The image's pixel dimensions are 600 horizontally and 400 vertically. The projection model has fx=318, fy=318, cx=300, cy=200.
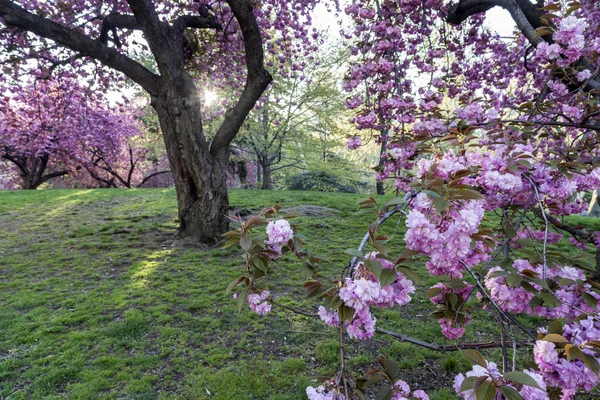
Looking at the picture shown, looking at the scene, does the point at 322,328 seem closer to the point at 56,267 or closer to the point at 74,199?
the point at 56,267

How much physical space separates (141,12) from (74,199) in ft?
22.4

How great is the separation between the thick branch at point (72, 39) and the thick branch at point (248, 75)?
1.20 metres

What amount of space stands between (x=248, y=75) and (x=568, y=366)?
196 inches

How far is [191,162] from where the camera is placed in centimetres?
489

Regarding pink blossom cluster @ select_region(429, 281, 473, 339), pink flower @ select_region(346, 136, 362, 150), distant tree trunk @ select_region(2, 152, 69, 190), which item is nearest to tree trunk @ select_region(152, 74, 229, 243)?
pink flower @ select_region(346, 136, 362, 150)

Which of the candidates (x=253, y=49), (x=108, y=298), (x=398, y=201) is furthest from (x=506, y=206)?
(x=253, y=49)

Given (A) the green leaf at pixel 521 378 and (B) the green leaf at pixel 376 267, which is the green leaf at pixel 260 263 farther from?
(A) the green leaf at pixel 521 378

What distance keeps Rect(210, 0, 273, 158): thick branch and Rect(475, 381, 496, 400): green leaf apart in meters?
4.83

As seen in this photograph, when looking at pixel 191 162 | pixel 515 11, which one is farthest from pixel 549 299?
pixel 191 162

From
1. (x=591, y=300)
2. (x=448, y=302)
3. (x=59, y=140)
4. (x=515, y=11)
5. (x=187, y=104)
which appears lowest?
(x=448, y=302)

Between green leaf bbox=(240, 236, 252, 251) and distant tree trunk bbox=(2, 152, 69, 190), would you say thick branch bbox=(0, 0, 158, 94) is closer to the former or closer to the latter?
green leaf bbox=(240, 236, 252, 251)

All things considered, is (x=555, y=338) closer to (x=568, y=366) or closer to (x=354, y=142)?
(x=568, y=366)

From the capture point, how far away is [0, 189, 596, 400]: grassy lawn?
2.22m

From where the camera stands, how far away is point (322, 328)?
2.95 meters
